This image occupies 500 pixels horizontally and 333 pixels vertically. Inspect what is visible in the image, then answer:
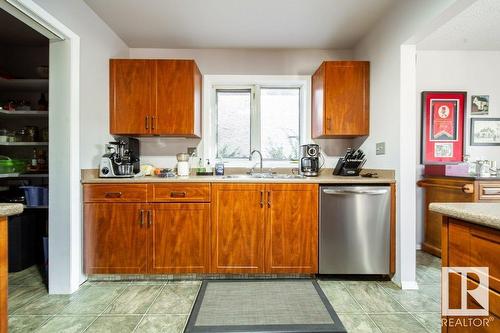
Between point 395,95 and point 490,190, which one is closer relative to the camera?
point 395,95

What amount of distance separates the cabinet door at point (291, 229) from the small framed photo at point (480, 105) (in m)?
2.60

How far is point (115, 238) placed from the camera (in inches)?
85.9

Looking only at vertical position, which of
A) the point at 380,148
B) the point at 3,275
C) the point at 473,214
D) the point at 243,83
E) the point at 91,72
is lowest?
the point at 3,275

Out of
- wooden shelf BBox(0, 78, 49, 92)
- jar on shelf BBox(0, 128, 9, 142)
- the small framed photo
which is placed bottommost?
jar on shelf BBox(0, 128, 9, 142)

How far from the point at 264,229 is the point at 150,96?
5.83 ft

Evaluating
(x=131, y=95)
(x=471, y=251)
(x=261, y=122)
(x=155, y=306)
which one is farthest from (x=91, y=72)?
(x=471, y=251)

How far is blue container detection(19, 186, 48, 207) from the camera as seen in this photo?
2.57 metres

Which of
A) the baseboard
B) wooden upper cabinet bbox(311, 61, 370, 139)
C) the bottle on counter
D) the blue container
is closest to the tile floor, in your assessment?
the baseboard

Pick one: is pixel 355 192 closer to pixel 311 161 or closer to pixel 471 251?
pixel 311 161

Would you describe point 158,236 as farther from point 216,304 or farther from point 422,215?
point 422,215

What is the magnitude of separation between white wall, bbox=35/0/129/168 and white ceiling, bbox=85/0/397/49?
0.48 ft

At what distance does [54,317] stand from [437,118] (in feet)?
14.1

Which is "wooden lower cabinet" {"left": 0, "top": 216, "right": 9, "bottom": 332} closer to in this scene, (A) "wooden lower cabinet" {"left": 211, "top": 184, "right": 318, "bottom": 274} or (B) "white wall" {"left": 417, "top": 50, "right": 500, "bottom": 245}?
(A) "wooden lower cabinet" {"left": 211, "top": 184, "right": 318, "bottom": 274}

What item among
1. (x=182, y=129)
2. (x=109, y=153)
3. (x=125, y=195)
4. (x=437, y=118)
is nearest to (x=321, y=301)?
(x=125, y=195)
